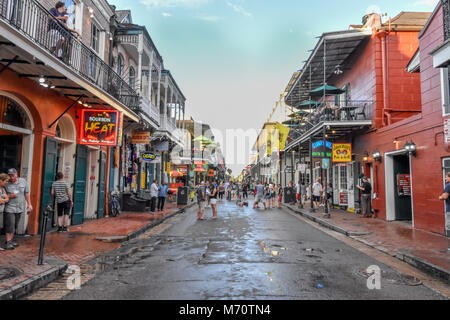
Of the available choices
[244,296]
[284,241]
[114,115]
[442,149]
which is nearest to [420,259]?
[284,241]

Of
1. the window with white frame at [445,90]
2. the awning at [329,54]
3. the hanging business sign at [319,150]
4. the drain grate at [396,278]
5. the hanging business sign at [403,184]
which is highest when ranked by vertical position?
the awning at [329,54]

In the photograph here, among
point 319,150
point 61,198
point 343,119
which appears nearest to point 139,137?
point 61,198

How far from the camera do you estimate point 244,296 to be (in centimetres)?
421

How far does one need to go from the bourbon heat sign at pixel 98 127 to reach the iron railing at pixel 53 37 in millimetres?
1344

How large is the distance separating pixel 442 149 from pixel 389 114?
4681 mm

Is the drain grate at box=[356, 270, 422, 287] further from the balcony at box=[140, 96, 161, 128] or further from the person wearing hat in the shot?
the balcony at box=[140, 96, 161, 128]

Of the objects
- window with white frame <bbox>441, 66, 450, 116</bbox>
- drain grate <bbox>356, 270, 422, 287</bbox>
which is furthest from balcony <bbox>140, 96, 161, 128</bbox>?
drain grate <bbox>356, 270, 422, 287</bbox>

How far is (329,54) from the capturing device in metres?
17.5

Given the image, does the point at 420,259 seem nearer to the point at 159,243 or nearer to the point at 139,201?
the point at 159,243

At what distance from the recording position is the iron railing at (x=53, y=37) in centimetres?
727

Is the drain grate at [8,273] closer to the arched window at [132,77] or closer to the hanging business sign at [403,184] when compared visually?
the arched window at [132,77]

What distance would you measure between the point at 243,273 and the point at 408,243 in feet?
17.6

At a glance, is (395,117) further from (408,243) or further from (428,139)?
(408,243)

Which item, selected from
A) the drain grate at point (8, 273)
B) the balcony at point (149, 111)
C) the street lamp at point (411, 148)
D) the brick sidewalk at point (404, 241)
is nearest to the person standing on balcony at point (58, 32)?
the drain grate at point (8, 273)
